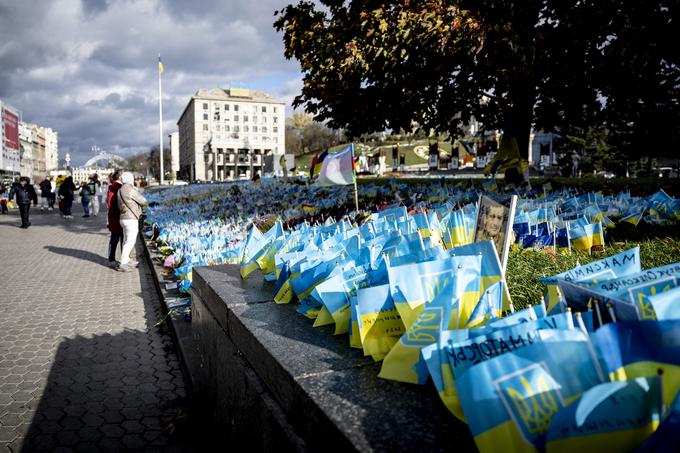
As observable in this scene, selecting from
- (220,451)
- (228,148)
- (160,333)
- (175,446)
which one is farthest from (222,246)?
(228,148)

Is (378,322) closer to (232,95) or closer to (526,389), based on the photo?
(526,389)

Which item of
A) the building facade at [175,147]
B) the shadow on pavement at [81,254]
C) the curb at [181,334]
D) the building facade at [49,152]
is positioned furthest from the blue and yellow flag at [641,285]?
the building facade at [49,152]

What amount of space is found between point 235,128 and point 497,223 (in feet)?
391

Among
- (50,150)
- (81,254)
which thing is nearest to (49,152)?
(50,150)

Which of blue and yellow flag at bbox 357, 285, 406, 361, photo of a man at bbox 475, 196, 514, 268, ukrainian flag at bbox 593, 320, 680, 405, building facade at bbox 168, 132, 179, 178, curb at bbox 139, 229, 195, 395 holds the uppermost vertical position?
building facade at bbox 168, 132, 179, 178

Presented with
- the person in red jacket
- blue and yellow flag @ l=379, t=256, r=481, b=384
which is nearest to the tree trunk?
the person in red jacket

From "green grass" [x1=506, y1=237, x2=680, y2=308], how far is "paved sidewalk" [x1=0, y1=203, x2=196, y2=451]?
8.04 ft

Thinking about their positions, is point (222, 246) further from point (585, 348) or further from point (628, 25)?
point (628, 25)

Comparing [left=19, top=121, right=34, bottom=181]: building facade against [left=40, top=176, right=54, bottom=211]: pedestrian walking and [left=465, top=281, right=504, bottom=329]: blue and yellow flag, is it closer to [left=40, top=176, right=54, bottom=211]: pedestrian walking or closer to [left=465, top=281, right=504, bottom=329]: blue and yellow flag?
[left=40, top=176, right=54, bottom=211]: pedestrian walking

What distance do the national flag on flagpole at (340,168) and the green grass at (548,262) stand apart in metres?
3.09

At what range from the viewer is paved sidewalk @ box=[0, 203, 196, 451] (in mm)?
3436

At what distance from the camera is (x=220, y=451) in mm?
2828

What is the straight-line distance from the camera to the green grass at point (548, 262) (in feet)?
9.57

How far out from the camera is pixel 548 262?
3746 millimetres
